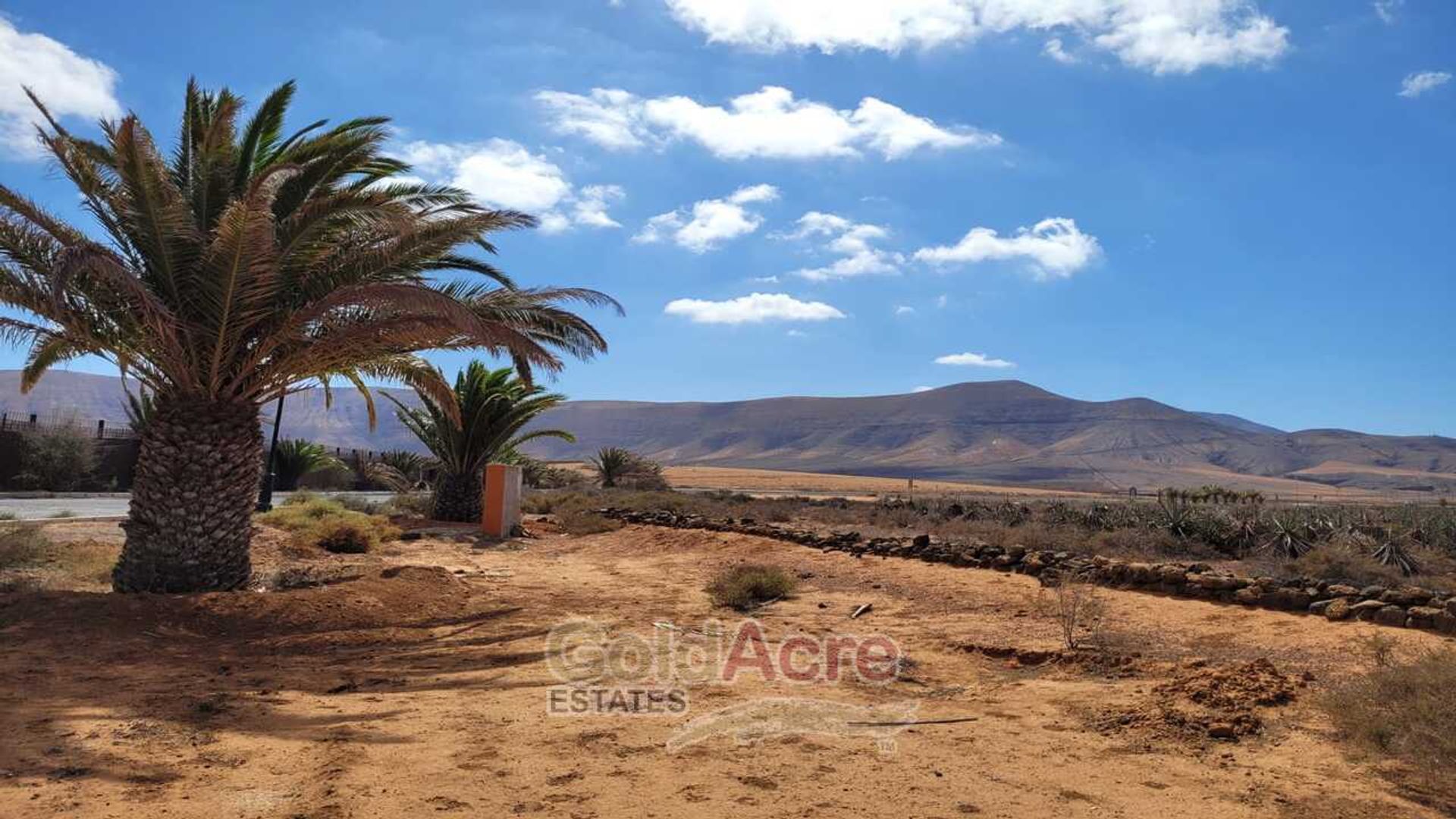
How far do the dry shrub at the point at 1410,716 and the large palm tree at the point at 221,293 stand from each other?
A: 23.5 ft

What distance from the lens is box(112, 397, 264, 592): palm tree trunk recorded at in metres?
8.68

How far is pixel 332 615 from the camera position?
8.53m

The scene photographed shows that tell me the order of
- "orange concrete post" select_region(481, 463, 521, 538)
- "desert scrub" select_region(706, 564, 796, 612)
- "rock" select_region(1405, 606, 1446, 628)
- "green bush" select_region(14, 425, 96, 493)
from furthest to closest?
"green bush" select_region(14, 425, 96, 493) → "orange concrete post" select_region(481, 463, 521, 538) → "desert scrub" select_region(706, 564, 796, 612) → "rock" select_region(1405, 606, 1446, 628)

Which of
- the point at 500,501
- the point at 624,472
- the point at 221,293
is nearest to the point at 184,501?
the point at 221,293

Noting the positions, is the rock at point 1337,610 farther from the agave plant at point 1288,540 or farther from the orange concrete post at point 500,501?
the orange concrete post at point 500,501

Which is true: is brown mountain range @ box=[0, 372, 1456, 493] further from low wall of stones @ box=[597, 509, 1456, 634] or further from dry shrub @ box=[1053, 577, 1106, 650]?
dry shrub @ box=[1053, 577, 1106, 650]

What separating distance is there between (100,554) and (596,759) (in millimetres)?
10195

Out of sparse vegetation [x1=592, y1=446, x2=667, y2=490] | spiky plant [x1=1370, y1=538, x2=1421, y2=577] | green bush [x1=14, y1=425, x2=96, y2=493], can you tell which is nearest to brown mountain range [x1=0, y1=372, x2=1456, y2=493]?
sparse vegetation [x1=592, y1=446, x2=667, y2=490]

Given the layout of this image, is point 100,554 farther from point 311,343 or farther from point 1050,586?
point 1050,586

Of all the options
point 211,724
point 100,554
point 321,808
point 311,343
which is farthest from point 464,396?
point 321,808

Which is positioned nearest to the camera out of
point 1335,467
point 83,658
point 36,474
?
point 83,658

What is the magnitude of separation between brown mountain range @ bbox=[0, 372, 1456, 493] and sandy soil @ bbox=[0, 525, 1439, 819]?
101648mm

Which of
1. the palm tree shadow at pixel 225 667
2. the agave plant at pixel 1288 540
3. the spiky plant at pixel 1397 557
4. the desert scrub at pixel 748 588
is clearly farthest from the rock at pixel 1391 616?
the palm tree shadow at pixel 225 667

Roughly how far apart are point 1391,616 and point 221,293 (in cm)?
1158
